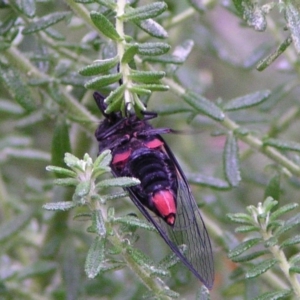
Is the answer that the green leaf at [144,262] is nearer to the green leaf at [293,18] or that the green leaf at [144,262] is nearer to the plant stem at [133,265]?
the plant stem at [133,265]

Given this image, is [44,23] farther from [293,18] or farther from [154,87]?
[293,18]

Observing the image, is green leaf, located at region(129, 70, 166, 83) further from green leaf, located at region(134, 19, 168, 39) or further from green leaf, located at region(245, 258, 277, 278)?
green leaf, located at region(245, 258, 277, 278)

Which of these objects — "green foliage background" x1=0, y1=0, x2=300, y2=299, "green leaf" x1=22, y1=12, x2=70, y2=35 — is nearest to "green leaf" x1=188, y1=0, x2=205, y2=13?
"green foliage background" x1=0, y1=0, x2=300, y2=299

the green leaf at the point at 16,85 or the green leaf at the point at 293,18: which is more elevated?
the green leaf at the point at 16,85

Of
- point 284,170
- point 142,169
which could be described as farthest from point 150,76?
point 284,170

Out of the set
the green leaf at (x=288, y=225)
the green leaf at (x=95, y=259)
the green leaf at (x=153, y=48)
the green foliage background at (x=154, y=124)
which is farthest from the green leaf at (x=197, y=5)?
the green leaf at (x=95, y=259)

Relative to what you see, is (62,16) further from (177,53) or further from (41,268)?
(41,268)
